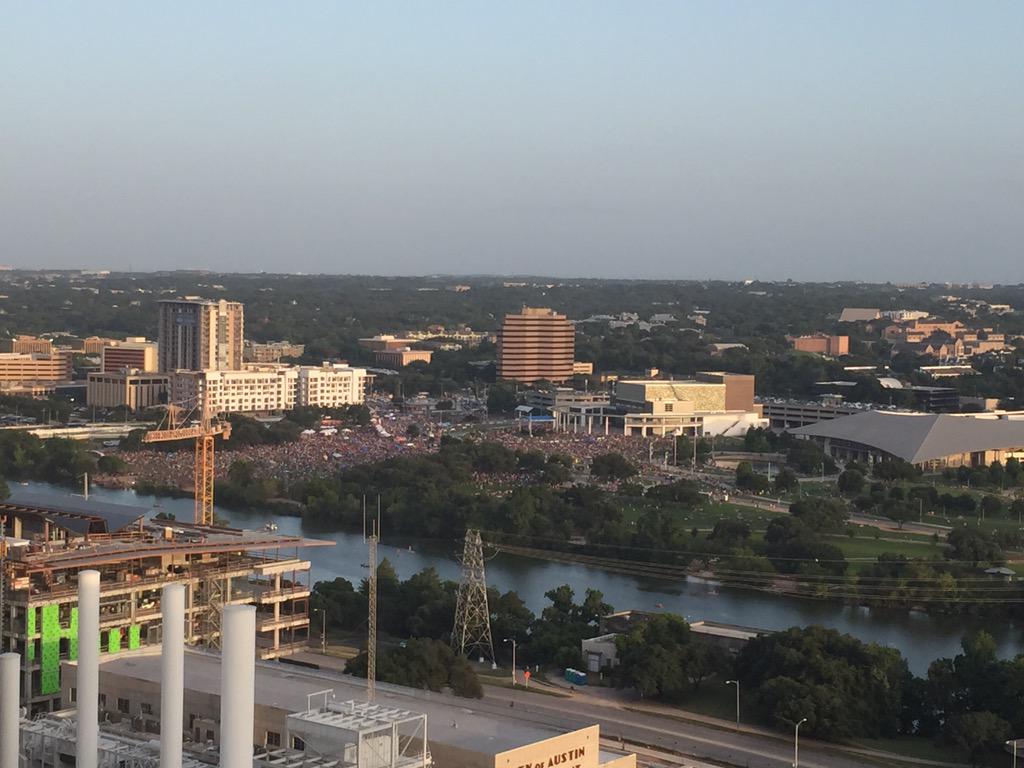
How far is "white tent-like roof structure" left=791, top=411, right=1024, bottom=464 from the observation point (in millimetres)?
30281

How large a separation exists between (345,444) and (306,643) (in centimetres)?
1814

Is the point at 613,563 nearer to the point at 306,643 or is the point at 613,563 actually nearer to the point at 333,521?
the point at 333,521

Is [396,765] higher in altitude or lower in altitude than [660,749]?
higher

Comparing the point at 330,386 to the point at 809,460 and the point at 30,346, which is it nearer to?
the point at 30,346

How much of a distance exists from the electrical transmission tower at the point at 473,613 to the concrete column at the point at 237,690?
7.34m

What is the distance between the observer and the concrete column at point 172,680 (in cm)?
814

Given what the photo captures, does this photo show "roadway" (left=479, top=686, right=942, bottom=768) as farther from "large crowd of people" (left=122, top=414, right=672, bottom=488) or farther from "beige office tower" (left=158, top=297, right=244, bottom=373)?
"beige office tower" (left=158, top=297, right=244, bottom=373)

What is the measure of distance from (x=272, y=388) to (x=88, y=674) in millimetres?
32038

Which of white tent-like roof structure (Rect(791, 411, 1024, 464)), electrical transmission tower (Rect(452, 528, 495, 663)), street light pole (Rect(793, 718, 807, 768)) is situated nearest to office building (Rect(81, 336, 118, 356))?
white tent-like roof structure (Rect(791, 411, 1024, 464))

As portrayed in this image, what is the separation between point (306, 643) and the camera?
46.0ft

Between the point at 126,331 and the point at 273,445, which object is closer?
the point at 273,445

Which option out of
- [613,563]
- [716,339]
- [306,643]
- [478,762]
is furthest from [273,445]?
[716,339]

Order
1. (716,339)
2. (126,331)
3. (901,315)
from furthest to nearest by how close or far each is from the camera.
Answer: (901,315), (126,331), (716,339)

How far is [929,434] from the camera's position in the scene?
30.6 m
